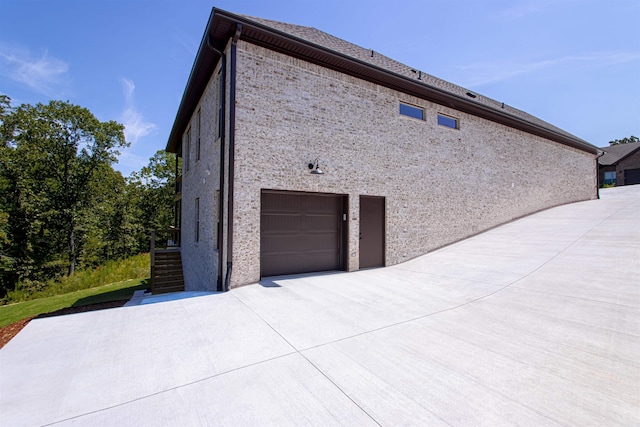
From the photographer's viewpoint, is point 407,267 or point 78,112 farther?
point 78,112

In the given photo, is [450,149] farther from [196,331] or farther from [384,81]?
[196,331]

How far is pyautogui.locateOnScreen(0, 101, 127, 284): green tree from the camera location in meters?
22.5

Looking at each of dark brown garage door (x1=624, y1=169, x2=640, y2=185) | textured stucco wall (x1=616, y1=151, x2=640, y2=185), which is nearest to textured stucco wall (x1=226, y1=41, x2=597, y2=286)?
dark brown garage door (x1=624, y1=169, x2=640, y2=185)

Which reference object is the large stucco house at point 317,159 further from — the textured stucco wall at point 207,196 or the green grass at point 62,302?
the green grass at point 62,302

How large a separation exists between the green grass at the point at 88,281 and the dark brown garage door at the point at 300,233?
1623 cm

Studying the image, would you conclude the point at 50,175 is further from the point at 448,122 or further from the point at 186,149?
the point at 448,122

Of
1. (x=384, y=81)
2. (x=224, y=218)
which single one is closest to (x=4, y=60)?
(x=224, y=218)

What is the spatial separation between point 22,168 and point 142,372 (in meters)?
30.2

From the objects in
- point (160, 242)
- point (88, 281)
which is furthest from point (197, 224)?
point (160, 242)

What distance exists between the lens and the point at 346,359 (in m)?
3.30

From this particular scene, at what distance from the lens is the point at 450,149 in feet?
37.7

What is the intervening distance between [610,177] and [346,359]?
4171 centimetres

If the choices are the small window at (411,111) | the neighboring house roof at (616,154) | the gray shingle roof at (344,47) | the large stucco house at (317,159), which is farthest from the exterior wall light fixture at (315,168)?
the neighboring house roof at (616,154)

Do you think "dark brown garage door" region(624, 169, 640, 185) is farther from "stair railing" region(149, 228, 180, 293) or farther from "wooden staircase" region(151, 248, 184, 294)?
"stair railing" region(149, 228, 180, 293)
